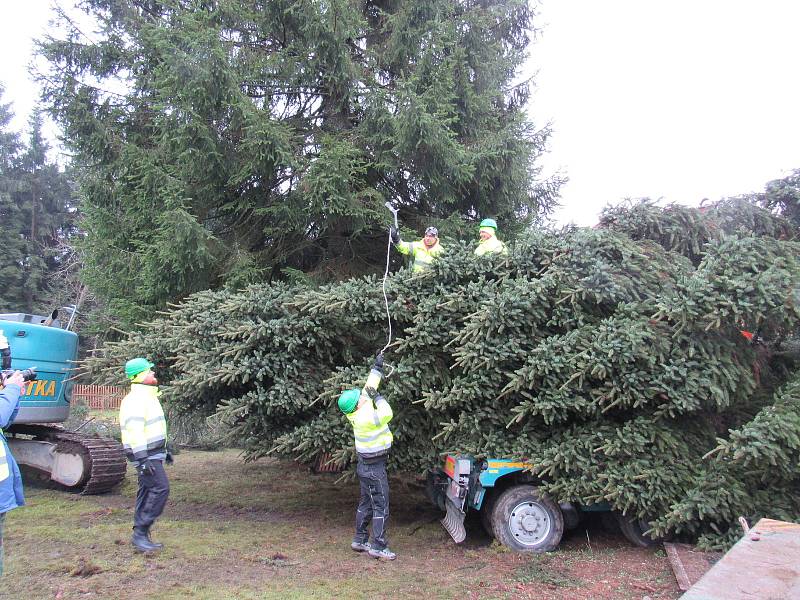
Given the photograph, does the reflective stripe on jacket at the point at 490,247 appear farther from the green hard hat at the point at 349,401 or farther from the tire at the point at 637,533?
the tire at the point at 637,533

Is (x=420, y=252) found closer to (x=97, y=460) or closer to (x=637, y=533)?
(x=637, y=533)

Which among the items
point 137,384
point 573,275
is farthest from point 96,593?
point 573,275

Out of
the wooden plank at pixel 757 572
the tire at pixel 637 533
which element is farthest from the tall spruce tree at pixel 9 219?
the wooden plank at pixel 757 572

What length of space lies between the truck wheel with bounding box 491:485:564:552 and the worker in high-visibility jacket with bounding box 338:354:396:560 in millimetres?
1138

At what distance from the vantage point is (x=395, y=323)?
6.79m

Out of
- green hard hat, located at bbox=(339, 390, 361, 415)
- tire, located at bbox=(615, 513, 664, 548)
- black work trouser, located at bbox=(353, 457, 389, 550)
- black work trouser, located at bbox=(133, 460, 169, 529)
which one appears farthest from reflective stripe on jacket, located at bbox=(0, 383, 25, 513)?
tire, located at bbox=(615, 513, 664, 548)

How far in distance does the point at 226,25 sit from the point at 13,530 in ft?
22.5

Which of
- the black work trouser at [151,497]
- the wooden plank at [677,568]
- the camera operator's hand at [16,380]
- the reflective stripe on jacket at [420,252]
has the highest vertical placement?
the reflective stripe on jacket at [420,252]

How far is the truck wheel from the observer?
6156mm

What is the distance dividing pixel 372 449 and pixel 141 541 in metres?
2.39

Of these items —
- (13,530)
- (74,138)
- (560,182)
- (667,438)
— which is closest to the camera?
(667,438)

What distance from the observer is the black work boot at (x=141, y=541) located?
5.93 meters

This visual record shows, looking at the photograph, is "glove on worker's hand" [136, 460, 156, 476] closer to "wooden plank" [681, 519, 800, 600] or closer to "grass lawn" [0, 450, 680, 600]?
"grass lawn" [0, 450, 680, 600]

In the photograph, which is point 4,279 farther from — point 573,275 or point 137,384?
point 573,275
